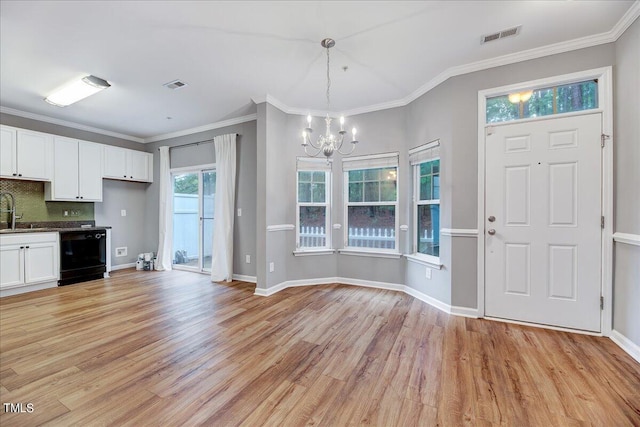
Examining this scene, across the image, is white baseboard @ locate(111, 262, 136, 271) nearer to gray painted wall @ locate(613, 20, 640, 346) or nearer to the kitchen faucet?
the kitchen faucet

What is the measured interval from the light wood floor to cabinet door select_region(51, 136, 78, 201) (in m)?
2.09

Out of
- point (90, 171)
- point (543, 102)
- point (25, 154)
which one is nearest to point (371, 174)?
point (543, 102)

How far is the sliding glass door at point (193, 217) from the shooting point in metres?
5.00

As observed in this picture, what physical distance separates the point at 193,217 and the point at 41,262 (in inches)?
88.2

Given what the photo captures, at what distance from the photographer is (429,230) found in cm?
353

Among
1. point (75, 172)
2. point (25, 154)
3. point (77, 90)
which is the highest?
point (77, 90)

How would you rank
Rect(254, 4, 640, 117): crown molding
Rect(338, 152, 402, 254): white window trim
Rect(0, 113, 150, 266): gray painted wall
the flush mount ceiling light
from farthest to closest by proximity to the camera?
Rect(0, 113, 150, 266): gray painted wall < Rect(338, 152, 402, 254): white window trim < the flush mount ceiling light < Rect(254, 4, 640, 117): crown molding

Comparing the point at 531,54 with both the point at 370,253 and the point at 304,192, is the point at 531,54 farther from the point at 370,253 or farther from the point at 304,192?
the point at 304,192

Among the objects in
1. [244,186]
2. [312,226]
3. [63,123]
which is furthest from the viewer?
[63,123]

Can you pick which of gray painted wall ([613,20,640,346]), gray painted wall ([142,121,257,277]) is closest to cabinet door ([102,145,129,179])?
gray painted wall ([142,121,257,277])

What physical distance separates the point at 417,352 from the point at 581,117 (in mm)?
2734

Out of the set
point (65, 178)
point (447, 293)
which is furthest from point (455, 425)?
point (65, 178)

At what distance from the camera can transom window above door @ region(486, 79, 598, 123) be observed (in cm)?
253

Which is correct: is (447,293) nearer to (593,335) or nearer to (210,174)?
(593,335)
